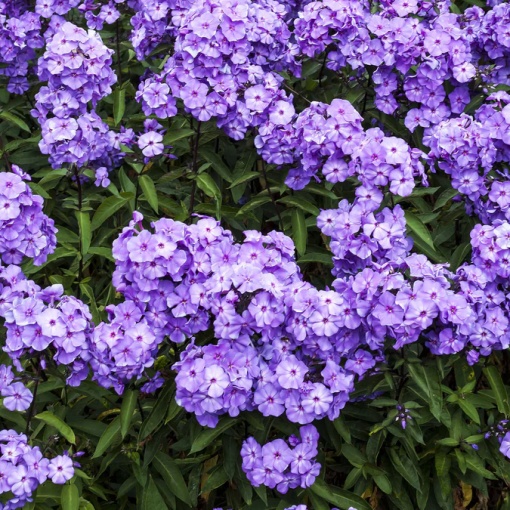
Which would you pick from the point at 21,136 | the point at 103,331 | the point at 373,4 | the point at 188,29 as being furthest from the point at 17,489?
the point at 373,4

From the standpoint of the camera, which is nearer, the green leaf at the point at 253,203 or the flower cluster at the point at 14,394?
the flower cluster at the point at 14,394

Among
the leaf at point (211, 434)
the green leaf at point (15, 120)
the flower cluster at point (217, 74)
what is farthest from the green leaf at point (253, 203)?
the green leaf at point (15, 120)

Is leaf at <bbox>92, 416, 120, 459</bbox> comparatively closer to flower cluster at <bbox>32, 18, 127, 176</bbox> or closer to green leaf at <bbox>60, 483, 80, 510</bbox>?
green leaf at <bbox>60, 483, 80, 510</bbox>

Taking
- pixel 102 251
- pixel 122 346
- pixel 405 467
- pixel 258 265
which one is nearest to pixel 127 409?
pixel 122 346

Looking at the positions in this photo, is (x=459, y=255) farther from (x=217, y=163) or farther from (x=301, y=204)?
(x=217, y=163)

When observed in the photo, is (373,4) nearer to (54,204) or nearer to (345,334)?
(54,204)

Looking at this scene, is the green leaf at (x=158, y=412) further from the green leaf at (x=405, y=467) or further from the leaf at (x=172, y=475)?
the green leaf at (x=405, y=467)
